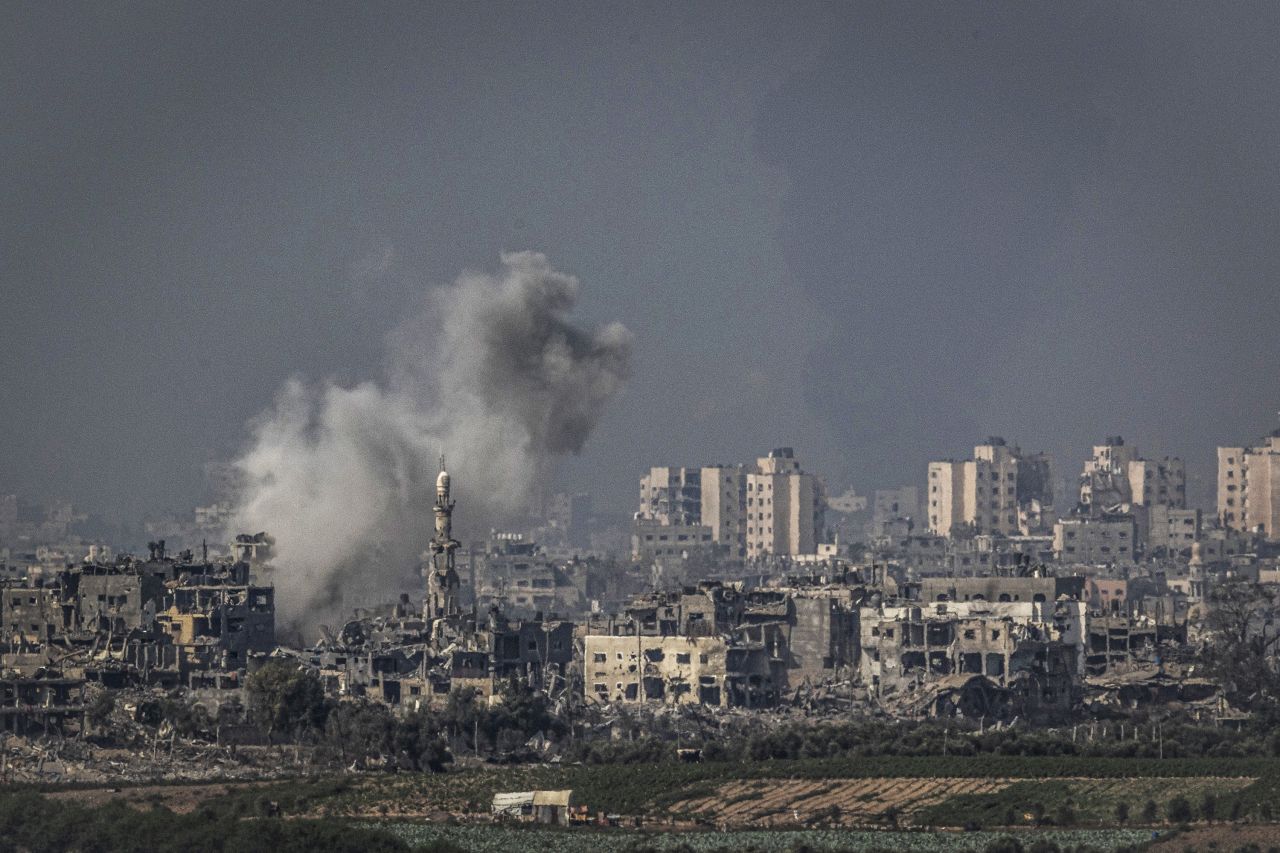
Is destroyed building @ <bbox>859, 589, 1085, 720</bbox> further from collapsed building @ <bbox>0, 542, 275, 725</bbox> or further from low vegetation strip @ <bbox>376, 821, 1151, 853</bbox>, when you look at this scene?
low vegetation strip @ <bbox>376, 821, 1151, 853</bbox>

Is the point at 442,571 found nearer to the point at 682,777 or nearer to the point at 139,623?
the point at 139,623

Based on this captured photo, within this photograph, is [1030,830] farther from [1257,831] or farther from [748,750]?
[748,750]

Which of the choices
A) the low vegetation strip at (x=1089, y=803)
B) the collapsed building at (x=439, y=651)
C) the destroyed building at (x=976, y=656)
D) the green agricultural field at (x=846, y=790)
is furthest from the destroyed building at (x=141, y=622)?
the low vegetation strip at (x=1089, y=803)

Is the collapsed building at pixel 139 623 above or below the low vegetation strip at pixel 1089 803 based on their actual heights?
above

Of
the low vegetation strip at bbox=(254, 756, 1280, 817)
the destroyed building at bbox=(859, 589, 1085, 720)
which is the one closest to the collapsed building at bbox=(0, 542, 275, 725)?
the low vegetation strip at bbox=(254, 756, 1280, 817)

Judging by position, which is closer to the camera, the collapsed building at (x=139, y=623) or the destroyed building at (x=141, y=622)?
the collapsed building at (x=139, y=623)

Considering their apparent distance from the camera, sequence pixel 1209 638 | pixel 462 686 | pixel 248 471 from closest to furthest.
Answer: pixel 462 686 → pixel 1209 638 → pixel 248 471

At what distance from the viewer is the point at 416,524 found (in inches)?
5881

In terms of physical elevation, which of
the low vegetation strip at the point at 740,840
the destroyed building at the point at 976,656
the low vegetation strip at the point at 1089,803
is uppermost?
the destroyed building at the point at 976,656

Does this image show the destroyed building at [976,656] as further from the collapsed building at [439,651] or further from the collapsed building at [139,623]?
the collapsed building at [139,623]

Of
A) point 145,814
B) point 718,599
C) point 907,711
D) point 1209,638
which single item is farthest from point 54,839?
point 1209,638

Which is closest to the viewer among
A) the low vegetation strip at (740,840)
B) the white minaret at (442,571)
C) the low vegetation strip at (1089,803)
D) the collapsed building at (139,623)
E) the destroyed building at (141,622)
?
the low vegetation strip at (740,840)

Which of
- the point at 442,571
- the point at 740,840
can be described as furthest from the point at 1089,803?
the point at 442,571

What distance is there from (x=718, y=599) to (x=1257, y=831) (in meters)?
47.8
